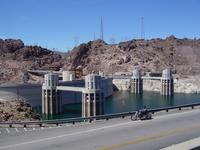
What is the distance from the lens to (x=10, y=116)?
52.6m

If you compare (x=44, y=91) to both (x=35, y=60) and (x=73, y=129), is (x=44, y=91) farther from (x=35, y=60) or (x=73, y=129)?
(x=35, y=60)

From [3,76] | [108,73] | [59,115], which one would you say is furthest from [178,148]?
[108,73]

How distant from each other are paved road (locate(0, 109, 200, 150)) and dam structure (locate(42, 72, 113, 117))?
1819 inches

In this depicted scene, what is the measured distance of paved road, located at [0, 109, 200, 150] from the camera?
22984 millimetres

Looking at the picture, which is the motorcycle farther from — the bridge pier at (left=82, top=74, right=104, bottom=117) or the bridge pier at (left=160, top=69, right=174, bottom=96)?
the bridge pier at (left=160, top=69, right=174, bottom=96)

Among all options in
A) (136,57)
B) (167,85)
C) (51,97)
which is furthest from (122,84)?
(51,97)

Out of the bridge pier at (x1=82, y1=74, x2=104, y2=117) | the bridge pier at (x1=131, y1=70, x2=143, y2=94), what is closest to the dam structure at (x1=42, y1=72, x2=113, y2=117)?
the bridge pier at (x1=82, y1=74, x2=104, y2=117)

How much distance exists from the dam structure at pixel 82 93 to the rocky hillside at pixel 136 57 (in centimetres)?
4901

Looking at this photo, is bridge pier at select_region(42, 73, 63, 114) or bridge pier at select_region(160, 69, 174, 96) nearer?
bridge pier at select_region(42, 73, 63, 114)

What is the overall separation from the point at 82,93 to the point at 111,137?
61.3 metres

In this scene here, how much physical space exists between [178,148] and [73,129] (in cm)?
2310

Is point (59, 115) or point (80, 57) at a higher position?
point (80, 57)

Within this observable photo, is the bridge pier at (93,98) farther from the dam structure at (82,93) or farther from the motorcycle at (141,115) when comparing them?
the motorcycle at (141,115)

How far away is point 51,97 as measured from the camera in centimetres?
9575
